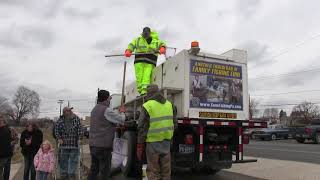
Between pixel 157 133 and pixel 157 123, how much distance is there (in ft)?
0.54

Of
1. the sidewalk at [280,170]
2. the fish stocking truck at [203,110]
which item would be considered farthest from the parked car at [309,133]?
the fish stocking truck at [203,110]

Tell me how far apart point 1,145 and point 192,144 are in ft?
13.1

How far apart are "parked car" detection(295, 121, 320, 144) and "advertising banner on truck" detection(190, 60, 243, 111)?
21387 millimetres

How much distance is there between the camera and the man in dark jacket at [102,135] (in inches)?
293

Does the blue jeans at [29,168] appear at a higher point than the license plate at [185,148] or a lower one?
lower

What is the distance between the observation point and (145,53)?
9742 millimetres

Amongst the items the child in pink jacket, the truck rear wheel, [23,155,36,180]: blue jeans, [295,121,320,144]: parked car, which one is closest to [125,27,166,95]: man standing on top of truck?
the truck rear wheel

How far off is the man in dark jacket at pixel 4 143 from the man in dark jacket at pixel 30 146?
367mm

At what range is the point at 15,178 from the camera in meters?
11.4

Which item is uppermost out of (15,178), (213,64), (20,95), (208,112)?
(20,95)

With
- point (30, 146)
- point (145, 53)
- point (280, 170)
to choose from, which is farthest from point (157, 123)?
point (280, 170)

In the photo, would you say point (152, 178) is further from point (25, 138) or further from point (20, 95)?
point (20, 95)

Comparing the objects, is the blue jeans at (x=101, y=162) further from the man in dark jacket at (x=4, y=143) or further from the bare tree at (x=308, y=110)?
the bare tree at (x=308, y=110)

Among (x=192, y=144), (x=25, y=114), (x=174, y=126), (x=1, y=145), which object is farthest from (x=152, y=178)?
(x=25, y=114)
